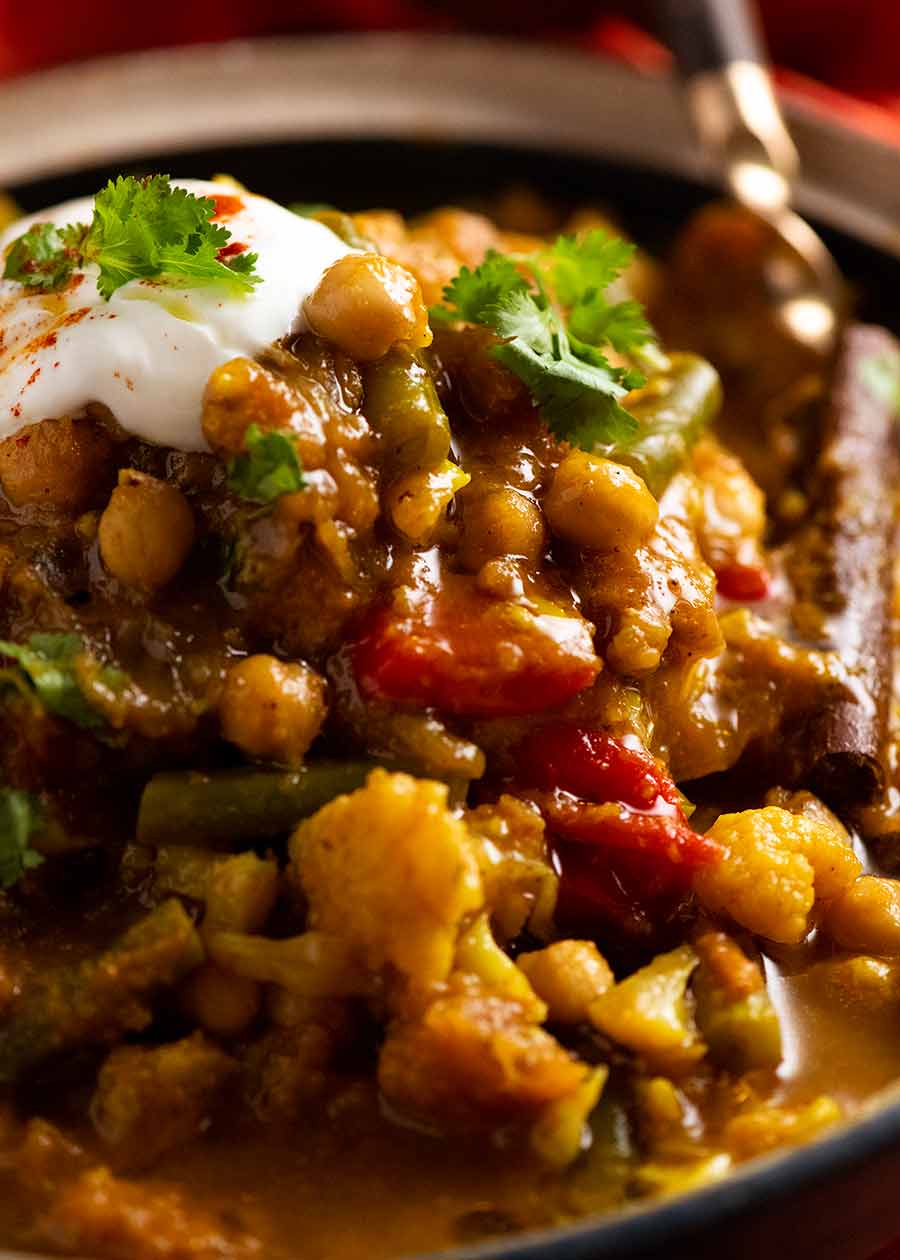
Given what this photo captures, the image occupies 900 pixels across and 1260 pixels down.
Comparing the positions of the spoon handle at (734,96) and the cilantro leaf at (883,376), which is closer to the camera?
the cilantro leaf at (883,376)

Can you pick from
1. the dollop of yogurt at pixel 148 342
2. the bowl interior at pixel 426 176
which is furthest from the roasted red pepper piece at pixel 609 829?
the bowl interior at pixel 426 176

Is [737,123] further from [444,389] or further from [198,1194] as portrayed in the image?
[198,1194]

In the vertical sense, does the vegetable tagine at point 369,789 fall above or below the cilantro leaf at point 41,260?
below

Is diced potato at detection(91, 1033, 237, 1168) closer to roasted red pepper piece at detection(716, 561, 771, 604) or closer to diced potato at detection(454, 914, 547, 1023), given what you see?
diced potato at detection(454, 914, 547, 1023)

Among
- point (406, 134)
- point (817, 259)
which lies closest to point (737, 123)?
point (817, 259)

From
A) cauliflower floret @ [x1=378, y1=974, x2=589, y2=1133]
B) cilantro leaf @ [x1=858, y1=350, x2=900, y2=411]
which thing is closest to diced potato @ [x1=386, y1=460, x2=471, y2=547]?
cauliflower floret @ [x1=378, y1=974, x2=589, y2=1133]

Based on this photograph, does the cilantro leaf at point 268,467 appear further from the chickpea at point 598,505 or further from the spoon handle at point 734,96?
the spoon handle at point 734,96
